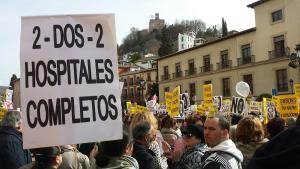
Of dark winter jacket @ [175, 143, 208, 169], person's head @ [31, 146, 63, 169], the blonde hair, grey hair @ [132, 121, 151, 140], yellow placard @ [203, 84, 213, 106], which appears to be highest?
yellow placard @ [203, 84, 213, 106]

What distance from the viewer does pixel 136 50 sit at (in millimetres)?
131875

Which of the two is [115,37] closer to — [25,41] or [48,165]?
[25,41]

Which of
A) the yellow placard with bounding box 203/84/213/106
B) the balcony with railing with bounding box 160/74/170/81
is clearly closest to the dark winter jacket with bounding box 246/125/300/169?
the yellow placard with bounding box 203/84/213/106

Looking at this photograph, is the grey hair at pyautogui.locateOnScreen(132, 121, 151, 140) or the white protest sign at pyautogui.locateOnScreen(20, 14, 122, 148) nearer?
the white protest sign at pyautogui.locateOnScreen(20, 14, 122, 148)

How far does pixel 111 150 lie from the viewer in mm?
3459

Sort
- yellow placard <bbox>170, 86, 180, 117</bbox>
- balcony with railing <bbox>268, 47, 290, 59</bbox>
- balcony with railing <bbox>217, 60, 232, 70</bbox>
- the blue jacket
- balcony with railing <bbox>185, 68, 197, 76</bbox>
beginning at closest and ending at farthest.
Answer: the blue jacket → yellow placard <bbox>170, 86, 180, 117</bbox> → balcony with railing <bbox>268, 47, 290, 59</bbox> → balcony with railing <bbox>217, 60, 232, 70</bbox> → balcony with railing <bbox>185, 68, 197, 76</bbox>

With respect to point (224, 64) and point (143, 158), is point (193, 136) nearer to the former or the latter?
point (143, 158)

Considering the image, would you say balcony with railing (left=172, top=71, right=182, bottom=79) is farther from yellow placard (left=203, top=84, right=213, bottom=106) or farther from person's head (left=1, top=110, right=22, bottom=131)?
→ person's head (left=1, top=110, right=22, bottom=131)

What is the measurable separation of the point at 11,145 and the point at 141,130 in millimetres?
1614

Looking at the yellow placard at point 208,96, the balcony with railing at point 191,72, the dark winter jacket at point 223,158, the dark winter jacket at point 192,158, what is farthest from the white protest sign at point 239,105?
the balcony with railing at point 191,72

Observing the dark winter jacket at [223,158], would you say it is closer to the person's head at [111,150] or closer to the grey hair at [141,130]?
the person's head at [111,150]

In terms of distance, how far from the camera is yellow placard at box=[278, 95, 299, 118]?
12648 mm

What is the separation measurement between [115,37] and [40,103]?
912mm

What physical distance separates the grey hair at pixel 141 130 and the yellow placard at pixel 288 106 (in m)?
9.00
